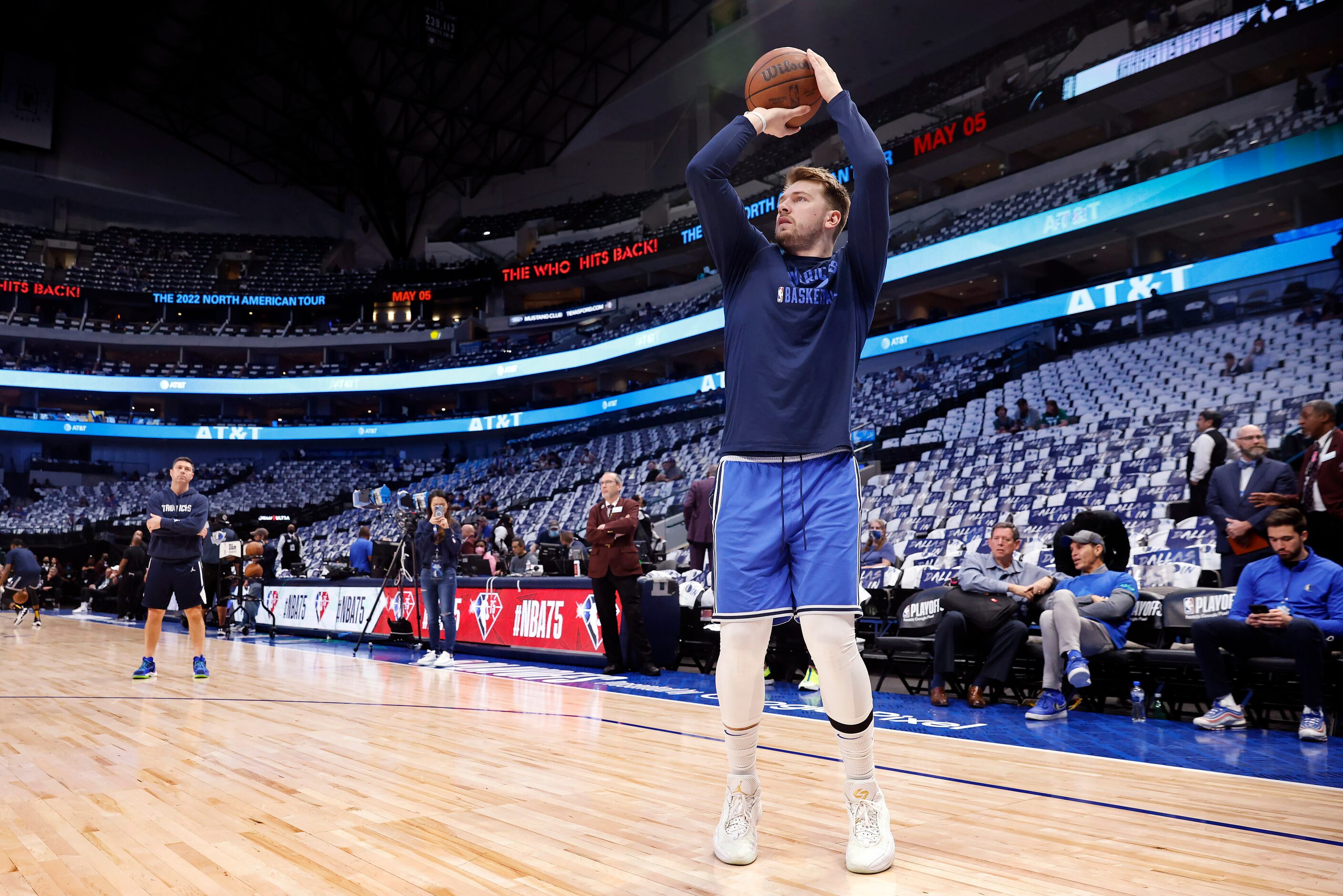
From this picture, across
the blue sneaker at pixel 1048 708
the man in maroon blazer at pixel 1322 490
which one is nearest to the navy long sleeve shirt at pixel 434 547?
the blue sneaker at pixel 1048 708

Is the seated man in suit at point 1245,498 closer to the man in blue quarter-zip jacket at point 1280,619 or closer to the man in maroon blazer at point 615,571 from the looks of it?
the man in blue quarter-zip jacket at point 1280,619

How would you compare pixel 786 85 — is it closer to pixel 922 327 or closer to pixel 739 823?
pixel 739 823

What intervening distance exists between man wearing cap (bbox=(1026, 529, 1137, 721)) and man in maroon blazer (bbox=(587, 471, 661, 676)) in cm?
317

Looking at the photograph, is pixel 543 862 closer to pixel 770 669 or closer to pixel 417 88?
pixel 770 669

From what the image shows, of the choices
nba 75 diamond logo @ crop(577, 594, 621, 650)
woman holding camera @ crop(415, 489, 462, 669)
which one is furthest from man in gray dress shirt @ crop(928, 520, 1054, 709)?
woman holding camera @ crop(415, 489, 462, 669)

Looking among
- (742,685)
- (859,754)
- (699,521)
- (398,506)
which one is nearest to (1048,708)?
(699,521)

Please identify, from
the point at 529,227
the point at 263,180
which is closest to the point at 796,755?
the point at 529,227

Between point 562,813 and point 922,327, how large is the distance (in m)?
22.6

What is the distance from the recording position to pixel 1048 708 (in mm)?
5094

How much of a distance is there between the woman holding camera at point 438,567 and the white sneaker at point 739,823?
6.37 metres

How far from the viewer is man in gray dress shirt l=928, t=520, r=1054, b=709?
562 cm

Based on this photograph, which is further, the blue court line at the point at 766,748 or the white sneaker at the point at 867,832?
the blue court line at the point at 766,748

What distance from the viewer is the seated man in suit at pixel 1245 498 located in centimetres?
539

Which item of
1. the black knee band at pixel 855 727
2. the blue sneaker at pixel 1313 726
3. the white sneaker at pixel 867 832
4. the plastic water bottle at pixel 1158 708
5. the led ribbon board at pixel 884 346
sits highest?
the led ribbon board at pixel 884 346
